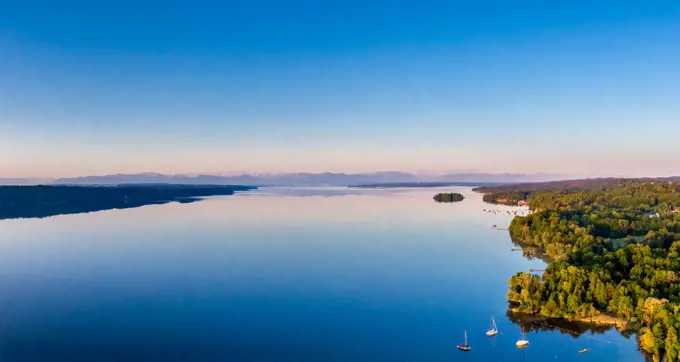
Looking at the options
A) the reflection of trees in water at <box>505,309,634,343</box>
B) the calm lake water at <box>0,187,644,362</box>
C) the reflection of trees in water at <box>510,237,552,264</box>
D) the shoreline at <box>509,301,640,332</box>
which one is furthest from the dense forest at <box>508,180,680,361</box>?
the calm lake water at <box>0,187,644,362</box>

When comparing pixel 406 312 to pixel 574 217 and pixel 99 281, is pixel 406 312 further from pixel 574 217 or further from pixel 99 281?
pixel 574 217

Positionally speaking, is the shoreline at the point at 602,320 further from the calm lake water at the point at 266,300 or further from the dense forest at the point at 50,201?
the dense forest at the point at 50,201

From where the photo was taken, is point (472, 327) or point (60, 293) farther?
point (60, 293)

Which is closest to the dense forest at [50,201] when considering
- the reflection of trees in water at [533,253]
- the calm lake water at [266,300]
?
the calm lake water at [266,300]

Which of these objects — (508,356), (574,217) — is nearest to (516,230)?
(574,217)

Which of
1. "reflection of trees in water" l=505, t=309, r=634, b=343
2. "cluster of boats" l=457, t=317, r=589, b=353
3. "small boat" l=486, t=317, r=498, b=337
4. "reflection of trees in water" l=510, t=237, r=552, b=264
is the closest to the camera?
"cluster of boats" l=457, t=317, r=589, b=353

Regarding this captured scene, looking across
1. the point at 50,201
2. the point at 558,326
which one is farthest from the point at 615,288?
the point at 50,201

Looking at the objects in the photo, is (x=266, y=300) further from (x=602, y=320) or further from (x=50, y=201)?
(x=50, y=201)

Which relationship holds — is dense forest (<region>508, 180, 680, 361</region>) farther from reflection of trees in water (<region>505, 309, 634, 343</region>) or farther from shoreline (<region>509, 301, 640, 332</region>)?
reflection of trees in water (<region>505, 309, 634, 343</region>)
